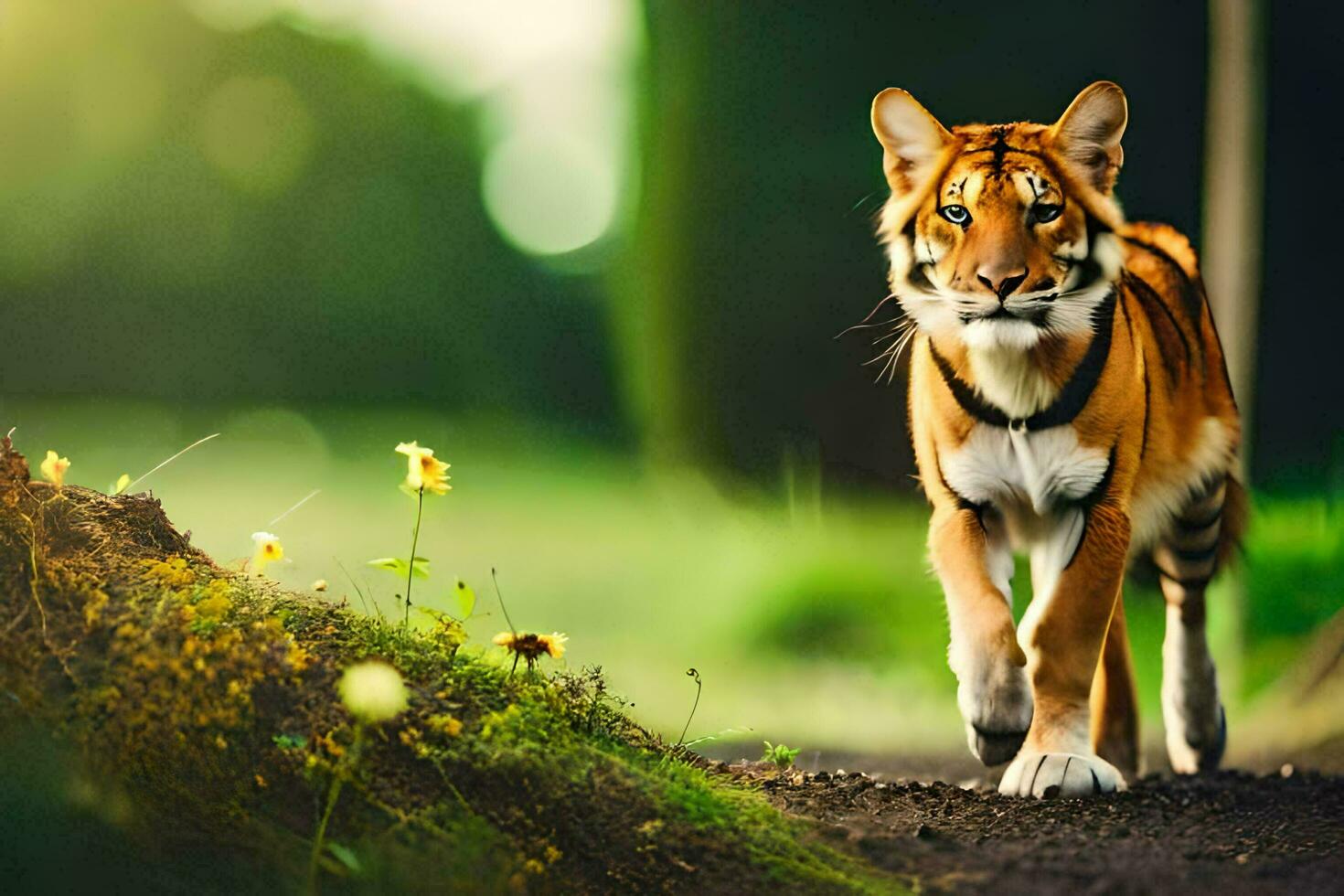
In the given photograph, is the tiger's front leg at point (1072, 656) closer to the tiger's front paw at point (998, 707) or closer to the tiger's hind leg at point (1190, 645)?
the tiger's front paw at point (998, 707)

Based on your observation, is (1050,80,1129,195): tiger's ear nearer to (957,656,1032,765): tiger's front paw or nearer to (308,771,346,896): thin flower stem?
(957,656,1032,765): tiger's front paw

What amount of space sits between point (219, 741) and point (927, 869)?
122 centimetres

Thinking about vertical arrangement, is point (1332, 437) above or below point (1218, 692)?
above

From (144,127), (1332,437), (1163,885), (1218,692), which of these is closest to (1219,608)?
(1218,692)

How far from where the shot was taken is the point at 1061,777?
8.23 ft

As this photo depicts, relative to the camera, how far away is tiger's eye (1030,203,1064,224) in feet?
8.63

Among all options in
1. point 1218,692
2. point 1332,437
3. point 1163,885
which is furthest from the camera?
point 1332,437

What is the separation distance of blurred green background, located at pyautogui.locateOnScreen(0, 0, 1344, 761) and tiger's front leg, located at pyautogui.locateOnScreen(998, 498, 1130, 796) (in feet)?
2.73

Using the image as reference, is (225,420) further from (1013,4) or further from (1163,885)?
(1163,885)

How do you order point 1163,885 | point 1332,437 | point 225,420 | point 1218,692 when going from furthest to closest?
point 225,420 → point 1332,437 → point 1218,692 → point 1163,885

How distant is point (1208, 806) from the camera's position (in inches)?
102

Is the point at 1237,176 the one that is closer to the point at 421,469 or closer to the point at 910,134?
the point at 910,134

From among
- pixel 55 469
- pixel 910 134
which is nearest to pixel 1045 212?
pixel 910 134

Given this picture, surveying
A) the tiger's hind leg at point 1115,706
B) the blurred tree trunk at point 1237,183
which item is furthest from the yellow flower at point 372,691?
the blurred tree trunk at point 1237,183
